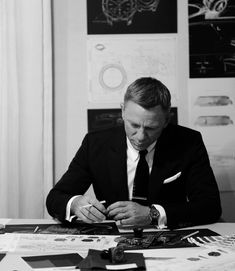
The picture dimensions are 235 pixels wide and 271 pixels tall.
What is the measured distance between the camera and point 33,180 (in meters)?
2.97

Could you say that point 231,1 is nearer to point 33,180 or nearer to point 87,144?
point 87,144

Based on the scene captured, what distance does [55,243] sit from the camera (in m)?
1.57

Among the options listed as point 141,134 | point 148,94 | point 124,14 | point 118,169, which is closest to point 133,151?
point 118,169

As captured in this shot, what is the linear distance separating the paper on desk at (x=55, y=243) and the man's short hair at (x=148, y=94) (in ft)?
2.26

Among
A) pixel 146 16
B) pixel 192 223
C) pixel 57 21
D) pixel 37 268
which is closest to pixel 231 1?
pixel 146 16

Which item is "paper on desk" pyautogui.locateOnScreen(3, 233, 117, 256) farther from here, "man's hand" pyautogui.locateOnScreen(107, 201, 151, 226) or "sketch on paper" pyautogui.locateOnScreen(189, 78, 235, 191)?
"sketch on paper" pyautogui.locateOnScreen(189, 78, 235, 191)

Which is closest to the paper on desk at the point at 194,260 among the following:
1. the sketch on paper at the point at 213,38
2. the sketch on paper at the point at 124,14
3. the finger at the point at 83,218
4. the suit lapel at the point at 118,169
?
the finger at the point at 83,218

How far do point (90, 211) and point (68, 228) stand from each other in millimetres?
115

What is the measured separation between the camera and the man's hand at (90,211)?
183cm

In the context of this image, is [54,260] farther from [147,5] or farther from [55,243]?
[147,5]

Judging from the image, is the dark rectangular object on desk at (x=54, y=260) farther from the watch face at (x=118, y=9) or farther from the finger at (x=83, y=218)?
the watch face at (x=118, y=9)

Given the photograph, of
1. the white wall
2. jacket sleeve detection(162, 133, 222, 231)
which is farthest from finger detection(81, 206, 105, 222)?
the white wall

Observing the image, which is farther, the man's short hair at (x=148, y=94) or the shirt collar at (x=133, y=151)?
the shirt collar at (x=133, y=151)

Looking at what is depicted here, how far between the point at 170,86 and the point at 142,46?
13.3 inches
